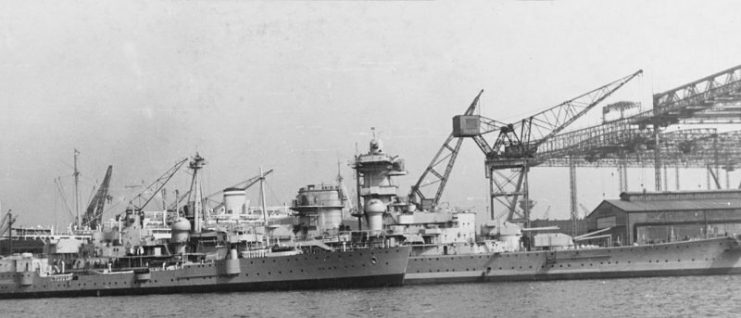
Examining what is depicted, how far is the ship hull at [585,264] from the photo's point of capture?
5138cm

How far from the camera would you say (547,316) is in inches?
1256

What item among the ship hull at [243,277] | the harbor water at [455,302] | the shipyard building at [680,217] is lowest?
the harbor water at [455,302]

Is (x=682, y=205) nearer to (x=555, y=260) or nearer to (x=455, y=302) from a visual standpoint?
(x=555, y=260)

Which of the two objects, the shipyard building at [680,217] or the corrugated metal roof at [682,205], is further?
the corrugated metal roof at [682,205]

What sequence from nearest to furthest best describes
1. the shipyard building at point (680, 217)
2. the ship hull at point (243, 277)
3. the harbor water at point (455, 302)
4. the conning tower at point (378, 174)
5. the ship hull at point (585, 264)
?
the harbor water at point (455, 302)
the ship hull at point (243, 277)
the ship hull at point (585, 264)
the conning tower at point (378, 174)
the shipyard building at point (680, 217)

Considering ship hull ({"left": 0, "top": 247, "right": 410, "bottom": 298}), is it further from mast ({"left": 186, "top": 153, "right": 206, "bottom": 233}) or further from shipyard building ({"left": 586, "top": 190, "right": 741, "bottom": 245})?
shipyard building ({"left": 586, "top": 190, "right": 741, "bottom": 245})

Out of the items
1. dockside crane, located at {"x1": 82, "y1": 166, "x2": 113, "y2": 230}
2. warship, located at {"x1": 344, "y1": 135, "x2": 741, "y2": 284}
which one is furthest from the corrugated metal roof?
dockside crane, located at {"x1": 82, "y1": 166, "x2": 113, "y2": 230}

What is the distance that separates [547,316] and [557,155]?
44.3 meters

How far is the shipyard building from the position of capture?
210 feet

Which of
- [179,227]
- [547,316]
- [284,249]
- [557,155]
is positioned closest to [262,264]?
[284,249]

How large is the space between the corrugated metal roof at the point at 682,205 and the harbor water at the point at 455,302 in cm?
1469

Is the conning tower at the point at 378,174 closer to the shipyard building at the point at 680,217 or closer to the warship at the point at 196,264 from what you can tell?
the warship at the point at 196,264

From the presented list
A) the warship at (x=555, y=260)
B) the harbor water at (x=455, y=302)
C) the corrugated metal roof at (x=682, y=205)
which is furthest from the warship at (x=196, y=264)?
the corrugated metal roof at (x=682, y=205)

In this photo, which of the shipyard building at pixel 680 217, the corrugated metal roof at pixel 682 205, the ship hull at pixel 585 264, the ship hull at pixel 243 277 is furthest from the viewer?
the corrugated metal roof at pixel 682 205
